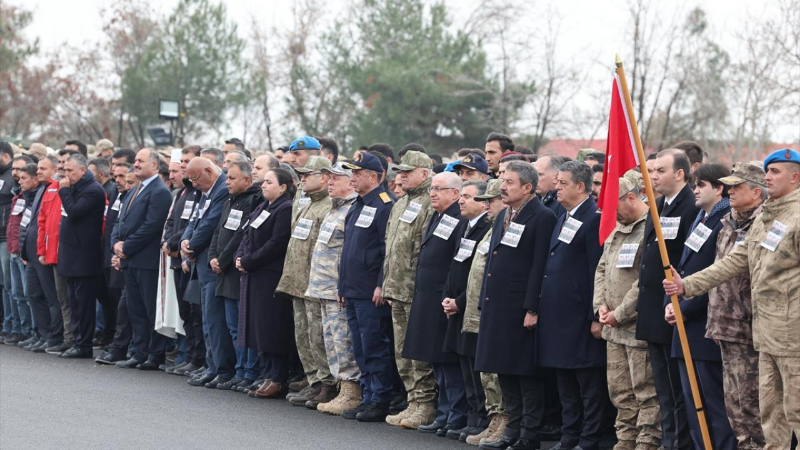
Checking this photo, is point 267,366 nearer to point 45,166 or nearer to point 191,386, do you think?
point 191,386

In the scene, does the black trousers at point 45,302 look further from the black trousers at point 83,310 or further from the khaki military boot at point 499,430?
the khaki military boot at point 499,430

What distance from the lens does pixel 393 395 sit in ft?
34.6

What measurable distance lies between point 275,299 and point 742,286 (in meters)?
5.13

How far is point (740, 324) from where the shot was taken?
23.5ft

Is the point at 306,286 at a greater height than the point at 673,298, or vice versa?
the point at 673,298

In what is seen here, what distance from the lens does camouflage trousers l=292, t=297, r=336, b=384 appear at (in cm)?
1070

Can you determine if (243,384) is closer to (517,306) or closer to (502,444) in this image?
(502,444)

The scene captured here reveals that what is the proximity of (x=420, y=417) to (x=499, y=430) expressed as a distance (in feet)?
3.07

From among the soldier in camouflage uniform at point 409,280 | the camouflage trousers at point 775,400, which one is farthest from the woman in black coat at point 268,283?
the camouflage trousers at point 775,400

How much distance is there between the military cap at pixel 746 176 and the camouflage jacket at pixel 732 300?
7.4 inches

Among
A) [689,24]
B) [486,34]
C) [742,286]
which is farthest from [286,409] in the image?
[486,34]

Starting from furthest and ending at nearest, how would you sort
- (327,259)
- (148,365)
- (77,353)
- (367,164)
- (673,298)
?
1. (77,353)
2. (148,365)
3. (327,259)
4. (367,164)
5. (673,298)

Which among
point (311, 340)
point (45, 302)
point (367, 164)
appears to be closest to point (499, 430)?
point (311, 340)

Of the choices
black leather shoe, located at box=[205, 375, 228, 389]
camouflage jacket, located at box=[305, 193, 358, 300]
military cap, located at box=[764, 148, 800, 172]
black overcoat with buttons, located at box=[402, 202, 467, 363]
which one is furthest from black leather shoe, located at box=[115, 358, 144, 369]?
military cap, located at box=[764, 148, 800, 172]
